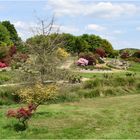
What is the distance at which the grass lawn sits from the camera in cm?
1641

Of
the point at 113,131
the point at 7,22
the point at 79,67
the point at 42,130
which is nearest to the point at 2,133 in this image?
the point at 42,130

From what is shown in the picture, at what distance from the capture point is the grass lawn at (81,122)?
16406 millimetres

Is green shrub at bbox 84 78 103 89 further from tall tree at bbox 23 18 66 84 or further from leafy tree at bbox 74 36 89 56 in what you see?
leafy tree at bbox 74 36 89 56

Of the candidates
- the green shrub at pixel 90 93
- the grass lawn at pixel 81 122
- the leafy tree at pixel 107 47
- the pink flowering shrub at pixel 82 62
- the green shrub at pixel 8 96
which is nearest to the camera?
the grass lawn at pixel 81 122

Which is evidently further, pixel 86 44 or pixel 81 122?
pixel 86 44

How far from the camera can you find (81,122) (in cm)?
1814

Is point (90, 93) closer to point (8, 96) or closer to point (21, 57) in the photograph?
point (8, 96)

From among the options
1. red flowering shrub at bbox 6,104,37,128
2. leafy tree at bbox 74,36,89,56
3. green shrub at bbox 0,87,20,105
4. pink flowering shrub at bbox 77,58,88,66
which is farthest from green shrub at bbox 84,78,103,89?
leafy tree at bbox 74,36,89,56

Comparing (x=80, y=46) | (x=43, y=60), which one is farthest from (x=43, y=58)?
(x=80, y=46)

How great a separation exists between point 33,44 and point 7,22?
129 feet

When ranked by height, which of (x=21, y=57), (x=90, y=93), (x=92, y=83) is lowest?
(x=90, y=93)

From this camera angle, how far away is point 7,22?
68.0 meters

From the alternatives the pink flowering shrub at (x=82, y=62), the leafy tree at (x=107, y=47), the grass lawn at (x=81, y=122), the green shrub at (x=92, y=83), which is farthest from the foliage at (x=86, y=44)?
the grass lawn at (x=81, y=122)

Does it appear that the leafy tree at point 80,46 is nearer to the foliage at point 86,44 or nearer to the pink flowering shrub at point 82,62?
the foliage at point 86,44
